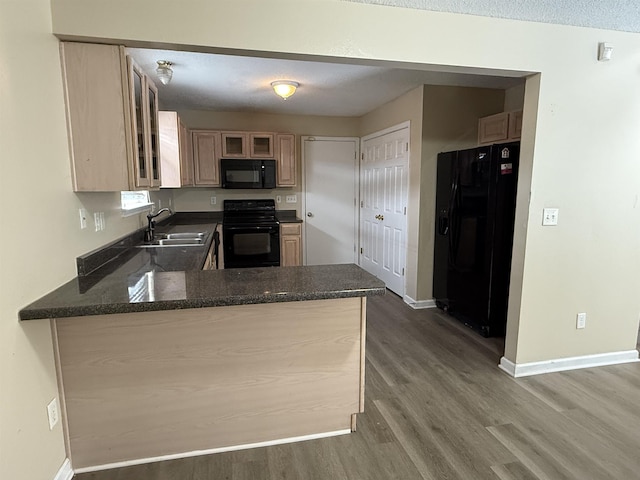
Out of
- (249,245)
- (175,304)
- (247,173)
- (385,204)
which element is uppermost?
(247,173)

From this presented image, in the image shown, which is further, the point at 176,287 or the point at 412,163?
the point at 412,163

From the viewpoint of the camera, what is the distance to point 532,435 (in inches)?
76.6

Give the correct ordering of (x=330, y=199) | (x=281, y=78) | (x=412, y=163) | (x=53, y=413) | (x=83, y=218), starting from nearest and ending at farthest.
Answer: (x=53, y=413), (x=83, y=218), (x=281, y=78), (x=412, y=163), (x=330, y=199)

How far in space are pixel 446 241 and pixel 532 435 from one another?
201cm

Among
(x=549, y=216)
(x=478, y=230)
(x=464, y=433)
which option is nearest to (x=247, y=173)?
(x=478, y=230)

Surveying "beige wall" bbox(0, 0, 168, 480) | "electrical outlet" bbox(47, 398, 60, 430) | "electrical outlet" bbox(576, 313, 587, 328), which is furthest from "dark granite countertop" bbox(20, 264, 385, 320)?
"electrical outlet" bbox(576, 313, 587, 328)

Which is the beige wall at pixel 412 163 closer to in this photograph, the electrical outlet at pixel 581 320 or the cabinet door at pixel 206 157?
the electrical outlet at pixel 581 320

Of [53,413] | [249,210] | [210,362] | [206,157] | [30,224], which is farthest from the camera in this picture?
[249,210]

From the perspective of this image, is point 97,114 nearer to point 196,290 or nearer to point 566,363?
point 196,290

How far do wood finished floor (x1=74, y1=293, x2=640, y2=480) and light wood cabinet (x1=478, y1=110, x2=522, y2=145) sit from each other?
194 cm

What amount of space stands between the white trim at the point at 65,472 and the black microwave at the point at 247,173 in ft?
11.6

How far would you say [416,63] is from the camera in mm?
2057

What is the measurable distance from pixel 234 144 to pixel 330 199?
157 centimetres

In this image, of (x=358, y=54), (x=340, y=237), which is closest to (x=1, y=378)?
(x=358, y=54)
